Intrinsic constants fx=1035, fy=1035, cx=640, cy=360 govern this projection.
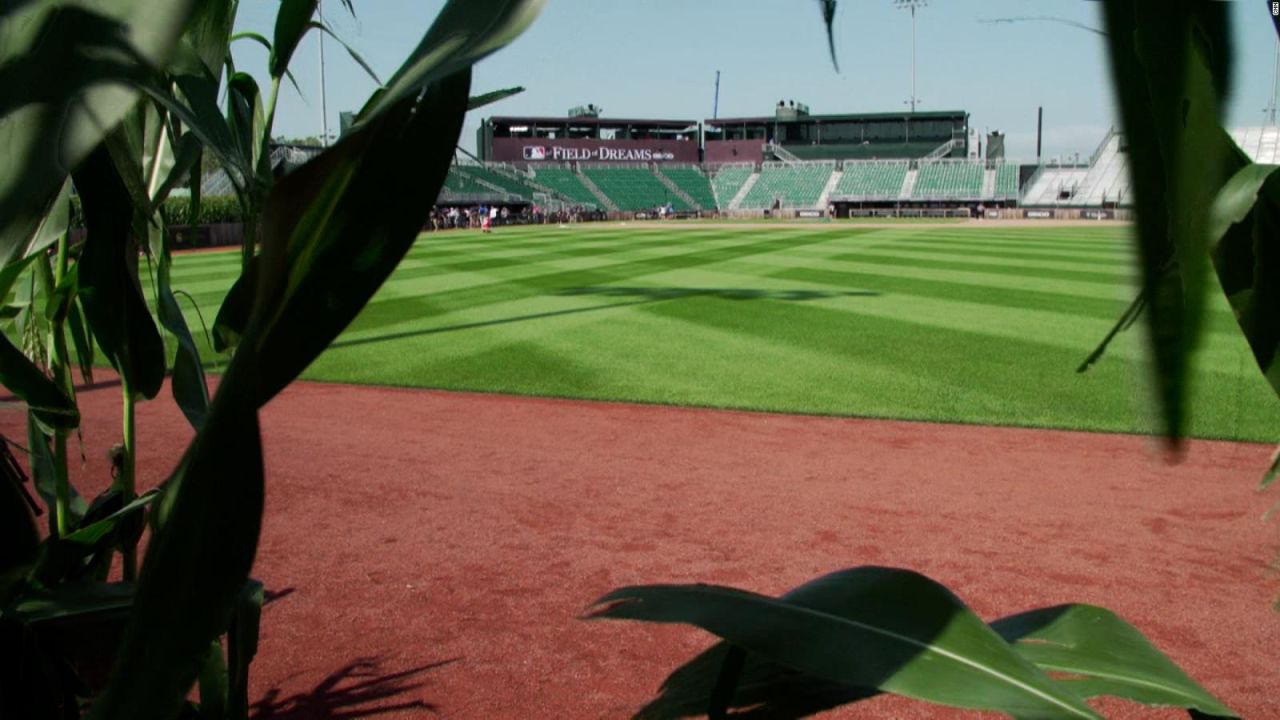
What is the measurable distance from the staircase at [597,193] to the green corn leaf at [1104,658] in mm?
72026

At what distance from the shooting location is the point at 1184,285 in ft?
0.97

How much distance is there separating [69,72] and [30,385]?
0.74 meters

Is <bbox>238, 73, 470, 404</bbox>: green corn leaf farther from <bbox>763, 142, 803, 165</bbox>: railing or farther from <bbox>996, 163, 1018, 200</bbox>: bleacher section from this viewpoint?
<bbox>763, 142, 803, 165</bbox>: railing

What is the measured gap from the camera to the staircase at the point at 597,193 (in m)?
73.6

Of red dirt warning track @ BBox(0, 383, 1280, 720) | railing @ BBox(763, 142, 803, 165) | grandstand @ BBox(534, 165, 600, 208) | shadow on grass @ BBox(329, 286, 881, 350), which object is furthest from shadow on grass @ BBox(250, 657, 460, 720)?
railing @ BBox(763, 142, 803, 165)

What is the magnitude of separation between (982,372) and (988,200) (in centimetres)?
6317

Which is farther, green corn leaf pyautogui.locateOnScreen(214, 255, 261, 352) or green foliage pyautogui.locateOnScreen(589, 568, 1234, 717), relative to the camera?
green corn leaf pyautogui.locateOnScreen(214, 255, 261, 352)

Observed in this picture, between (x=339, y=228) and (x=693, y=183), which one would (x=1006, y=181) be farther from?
(x=339, y=228)

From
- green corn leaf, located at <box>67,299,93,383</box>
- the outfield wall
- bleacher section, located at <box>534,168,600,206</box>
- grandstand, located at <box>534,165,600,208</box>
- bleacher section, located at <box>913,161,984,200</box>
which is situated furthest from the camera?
the outfield wall

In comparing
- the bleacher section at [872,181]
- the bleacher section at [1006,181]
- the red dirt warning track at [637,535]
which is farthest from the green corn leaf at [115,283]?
the bleacher section at [872,181]

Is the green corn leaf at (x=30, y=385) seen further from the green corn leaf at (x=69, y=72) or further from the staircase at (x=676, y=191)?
the staircase at (x=676, y=191)

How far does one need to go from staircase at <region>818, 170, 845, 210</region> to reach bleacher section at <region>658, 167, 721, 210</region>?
28.5 feet

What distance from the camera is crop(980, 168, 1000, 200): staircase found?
68562 millimetres

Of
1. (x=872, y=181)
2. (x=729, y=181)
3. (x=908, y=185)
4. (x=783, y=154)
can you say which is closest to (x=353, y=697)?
(x=908, y=185)
